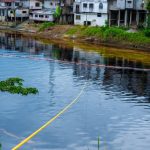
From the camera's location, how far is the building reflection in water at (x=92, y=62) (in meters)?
41.2

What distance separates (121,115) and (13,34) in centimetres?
6389

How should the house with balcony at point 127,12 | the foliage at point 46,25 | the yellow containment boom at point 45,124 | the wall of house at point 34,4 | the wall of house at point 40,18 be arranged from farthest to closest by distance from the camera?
the wall of house at point 34,4 → the wall of house at point 40,18 → the foliage at point 46,25 → the house with balcony at point 127,12 → the yellow containment boom at point 45,124

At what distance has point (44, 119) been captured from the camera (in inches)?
1121

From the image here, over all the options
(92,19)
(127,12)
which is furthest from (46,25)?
(127,12)

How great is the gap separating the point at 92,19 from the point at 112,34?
14.4 meters

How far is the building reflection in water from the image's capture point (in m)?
41.2

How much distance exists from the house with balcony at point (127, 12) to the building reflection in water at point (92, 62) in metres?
16.4

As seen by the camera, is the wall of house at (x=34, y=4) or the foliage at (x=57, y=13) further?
the wall of house at (x=34, y=4)

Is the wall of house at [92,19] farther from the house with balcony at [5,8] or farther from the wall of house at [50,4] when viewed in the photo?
the house with balcony at [5,8]

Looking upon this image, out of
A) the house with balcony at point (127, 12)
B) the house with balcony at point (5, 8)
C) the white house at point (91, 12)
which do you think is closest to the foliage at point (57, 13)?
the white house at point (91, 12)

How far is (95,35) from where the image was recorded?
7925 cm

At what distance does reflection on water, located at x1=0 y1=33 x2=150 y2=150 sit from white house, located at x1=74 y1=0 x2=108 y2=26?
31.8 metres

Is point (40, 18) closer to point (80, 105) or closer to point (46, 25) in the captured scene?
point (46, 25)

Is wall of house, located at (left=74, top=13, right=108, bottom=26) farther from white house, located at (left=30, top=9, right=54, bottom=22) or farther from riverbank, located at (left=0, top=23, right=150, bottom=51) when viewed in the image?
white house, located at (left=30, top=9, right=54, bottom=22)
